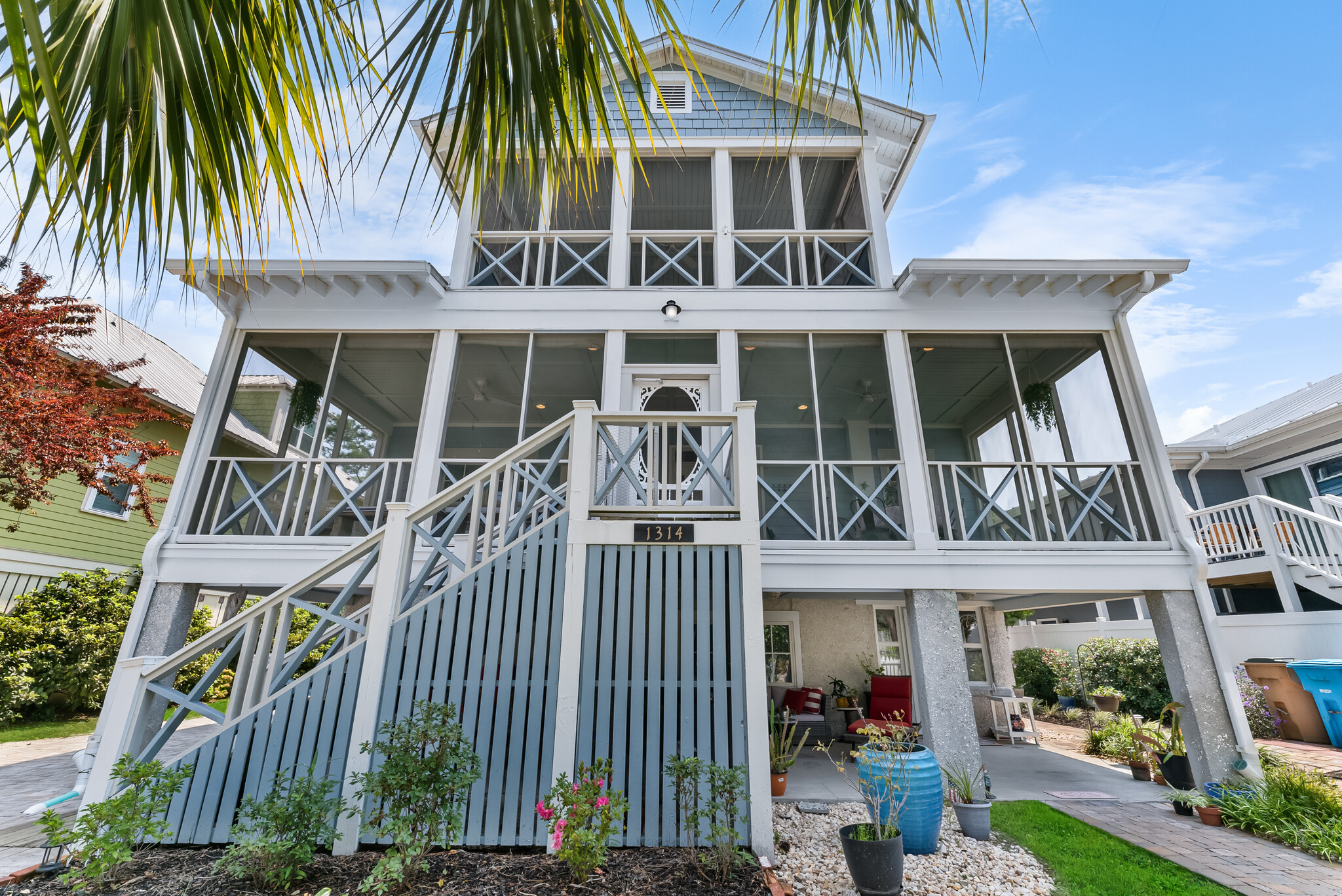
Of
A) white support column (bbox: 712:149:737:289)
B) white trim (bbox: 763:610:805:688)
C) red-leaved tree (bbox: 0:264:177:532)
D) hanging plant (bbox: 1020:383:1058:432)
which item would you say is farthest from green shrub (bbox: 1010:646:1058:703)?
red-leaved tree (bbox: 0:264:177:532)

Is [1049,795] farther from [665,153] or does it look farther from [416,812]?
[665,153]

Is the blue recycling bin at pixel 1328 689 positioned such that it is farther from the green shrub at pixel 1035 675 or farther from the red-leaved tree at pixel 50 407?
the red-leaved tree at pixel 50 407

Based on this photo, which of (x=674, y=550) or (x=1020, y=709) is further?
(x=1020, y=709)

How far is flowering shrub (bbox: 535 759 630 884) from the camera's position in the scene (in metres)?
3.29

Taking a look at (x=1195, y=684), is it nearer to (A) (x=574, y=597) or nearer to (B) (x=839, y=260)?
(B) (x=839, y=260)

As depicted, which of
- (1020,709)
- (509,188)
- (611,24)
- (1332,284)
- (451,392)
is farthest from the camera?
(1332,284)

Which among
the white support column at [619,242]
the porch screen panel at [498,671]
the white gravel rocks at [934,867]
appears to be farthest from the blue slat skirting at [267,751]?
the white support column at [619,242]

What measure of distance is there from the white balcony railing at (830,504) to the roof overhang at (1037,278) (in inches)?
85.8

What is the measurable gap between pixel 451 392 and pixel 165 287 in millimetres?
5648

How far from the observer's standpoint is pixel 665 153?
850cm

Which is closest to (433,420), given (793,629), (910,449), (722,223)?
(722,223)

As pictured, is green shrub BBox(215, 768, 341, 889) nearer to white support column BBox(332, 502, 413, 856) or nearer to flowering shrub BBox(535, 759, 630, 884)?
white support column BBox(332, 502, 413, 856)

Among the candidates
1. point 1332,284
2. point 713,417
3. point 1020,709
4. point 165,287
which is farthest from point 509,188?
point 1332,284

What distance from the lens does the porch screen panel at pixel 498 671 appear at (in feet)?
12.9
